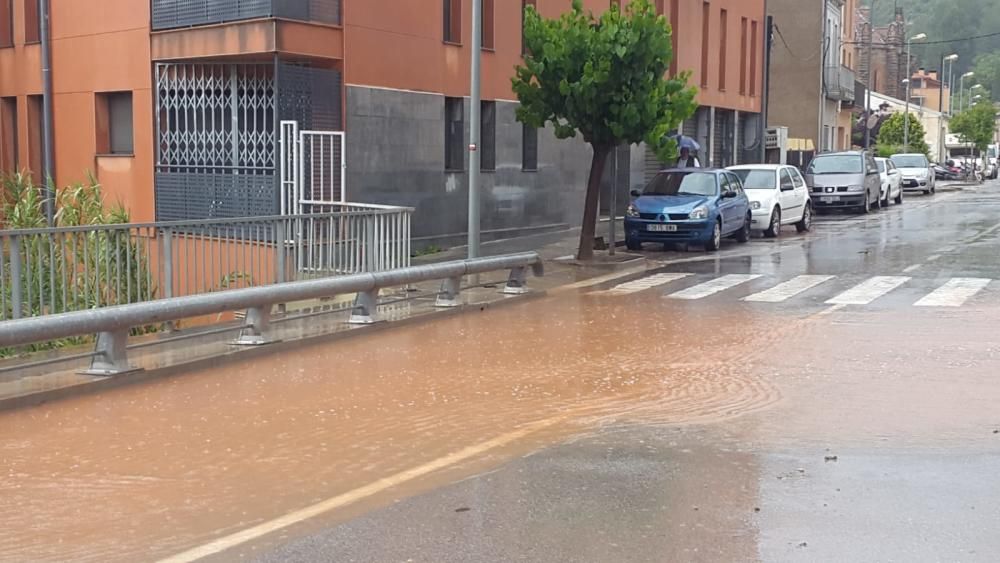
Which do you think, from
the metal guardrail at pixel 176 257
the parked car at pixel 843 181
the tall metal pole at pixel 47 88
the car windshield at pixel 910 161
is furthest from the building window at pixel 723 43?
the metal guardrail at pixel 176 257

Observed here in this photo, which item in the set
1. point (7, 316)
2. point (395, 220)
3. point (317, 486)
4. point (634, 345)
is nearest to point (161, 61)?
point (395, 220)

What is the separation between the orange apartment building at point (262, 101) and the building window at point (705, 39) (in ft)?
34.7

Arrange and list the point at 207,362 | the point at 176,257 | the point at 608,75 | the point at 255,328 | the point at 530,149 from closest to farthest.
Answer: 1. the point at 207,362
2. the point at 255,328
3. the point at 176,257
4. the point at 608,75
5. the point at 530,149

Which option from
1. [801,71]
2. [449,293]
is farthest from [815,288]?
[801,71]

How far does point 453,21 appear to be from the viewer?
22297 mm

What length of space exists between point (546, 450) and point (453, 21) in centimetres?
1650

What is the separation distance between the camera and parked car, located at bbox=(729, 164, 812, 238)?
25.4 m

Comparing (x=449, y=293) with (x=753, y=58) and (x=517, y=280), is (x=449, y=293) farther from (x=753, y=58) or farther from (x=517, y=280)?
(x=753, y=58)

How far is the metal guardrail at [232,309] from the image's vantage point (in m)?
8.83

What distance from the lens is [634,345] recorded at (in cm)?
1115

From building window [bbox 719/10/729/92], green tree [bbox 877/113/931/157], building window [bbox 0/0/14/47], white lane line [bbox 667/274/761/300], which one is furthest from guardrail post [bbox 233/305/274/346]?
green tree [bbox 877/113/931/157]

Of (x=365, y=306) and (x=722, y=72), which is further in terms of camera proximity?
(x=722, y=72)

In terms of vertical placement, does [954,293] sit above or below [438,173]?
below

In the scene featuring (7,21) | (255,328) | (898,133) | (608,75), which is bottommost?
(255,328)
